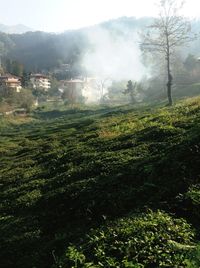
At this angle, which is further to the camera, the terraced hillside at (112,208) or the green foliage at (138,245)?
the terraced hillside at (112,208)

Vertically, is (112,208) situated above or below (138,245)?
below

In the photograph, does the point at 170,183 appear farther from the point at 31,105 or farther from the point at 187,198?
the point at 31,105

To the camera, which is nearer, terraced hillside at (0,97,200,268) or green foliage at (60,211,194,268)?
green foliage at (60,211,194,268)

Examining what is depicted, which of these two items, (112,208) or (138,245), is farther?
(112,208)

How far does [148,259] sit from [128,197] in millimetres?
5977

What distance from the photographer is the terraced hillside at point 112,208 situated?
39.8 ft

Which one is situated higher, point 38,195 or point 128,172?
point 128,172

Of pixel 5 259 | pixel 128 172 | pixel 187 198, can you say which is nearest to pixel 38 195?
pixel 128 172

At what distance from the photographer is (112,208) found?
16.9 meters

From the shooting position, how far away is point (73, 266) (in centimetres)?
1176

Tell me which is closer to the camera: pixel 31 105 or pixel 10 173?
pixel 10 173

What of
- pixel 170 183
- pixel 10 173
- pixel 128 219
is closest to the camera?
pixel 128 219

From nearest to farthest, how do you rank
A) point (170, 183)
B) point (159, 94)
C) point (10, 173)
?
point (170, 183)
point (10, 173)
point (159, 94)

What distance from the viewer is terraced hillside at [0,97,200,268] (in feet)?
39.8
